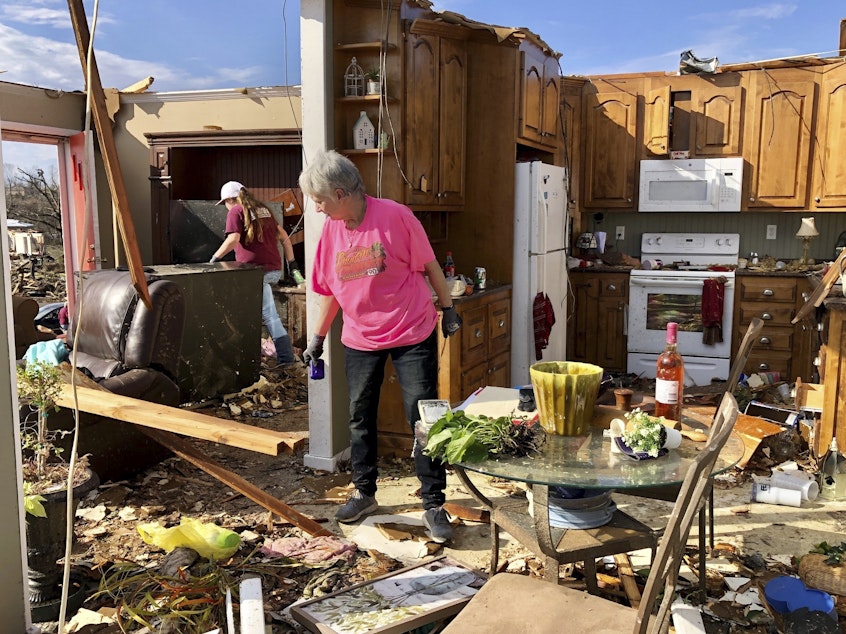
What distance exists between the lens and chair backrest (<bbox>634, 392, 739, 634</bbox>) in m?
1.45

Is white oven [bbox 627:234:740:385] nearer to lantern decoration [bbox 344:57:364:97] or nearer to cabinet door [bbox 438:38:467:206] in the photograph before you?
cabinet door [bbox 438:38:467:206]

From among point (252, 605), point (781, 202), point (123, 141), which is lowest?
point (252, 605)

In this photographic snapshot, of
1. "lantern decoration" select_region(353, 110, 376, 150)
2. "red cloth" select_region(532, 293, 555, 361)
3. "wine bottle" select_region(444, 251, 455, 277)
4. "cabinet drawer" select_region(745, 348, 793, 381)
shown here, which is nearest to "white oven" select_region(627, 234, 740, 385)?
"cabinet drawer" select_region(745, 348, 793, 381)

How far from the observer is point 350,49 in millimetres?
4020

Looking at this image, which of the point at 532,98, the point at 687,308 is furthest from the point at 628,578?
the point at 687,308

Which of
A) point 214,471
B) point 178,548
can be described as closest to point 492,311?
point 214,471

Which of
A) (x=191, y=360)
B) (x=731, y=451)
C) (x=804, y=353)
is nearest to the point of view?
(x=731, y=451)

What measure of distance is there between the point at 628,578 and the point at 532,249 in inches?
107

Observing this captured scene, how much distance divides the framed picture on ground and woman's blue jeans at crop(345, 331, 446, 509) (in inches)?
18.8

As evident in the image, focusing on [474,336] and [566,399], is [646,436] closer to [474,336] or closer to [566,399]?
[566,399]

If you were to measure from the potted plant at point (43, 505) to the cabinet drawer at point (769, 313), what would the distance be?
202 inches

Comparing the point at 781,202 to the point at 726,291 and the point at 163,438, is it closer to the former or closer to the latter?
the point at 726,291

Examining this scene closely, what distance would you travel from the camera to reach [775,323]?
5934 mm

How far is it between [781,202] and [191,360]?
4.94 m
